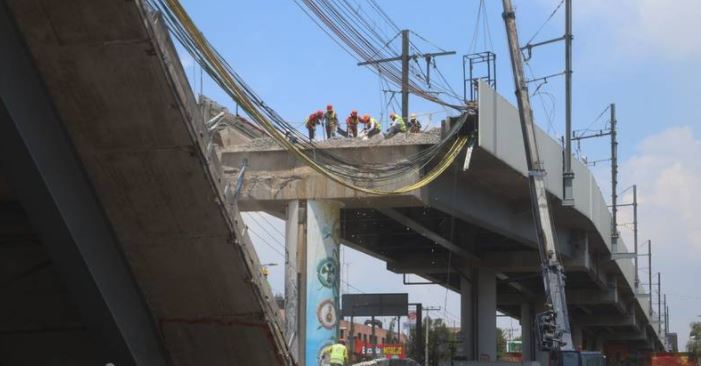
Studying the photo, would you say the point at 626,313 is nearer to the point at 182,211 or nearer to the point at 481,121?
the point at 481,121

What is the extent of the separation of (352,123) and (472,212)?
525 centimetres

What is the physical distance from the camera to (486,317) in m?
39.1

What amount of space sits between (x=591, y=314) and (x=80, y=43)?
64074mm

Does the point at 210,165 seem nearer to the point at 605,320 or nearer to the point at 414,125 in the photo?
the point at 414,125

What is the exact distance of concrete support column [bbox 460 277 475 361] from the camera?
39.2 m

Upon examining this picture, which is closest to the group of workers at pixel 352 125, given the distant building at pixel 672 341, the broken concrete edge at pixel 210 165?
the broken concrete edge at pixel 210 165

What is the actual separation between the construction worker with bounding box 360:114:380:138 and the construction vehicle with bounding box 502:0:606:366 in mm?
4030

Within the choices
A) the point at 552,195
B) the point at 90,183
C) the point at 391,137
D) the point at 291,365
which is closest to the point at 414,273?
the point at 552,195

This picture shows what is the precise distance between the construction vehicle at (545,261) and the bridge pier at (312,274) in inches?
214

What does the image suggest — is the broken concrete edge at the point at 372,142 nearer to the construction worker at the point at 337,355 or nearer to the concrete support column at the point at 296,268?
the concrete support column at the point at 296,268

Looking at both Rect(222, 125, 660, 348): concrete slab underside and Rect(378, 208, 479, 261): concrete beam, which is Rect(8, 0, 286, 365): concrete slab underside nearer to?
Rect(222, 125, 660, 348): concrete slab underside

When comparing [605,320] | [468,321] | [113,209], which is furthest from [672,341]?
[113,209]

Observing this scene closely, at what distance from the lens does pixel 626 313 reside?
6900 cm

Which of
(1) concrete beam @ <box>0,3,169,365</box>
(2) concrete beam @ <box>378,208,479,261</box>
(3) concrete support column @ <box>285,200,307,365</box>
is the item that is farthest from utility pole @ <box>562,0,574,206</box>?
(1) concrete beam @ <box>0,3,169,365</box>
